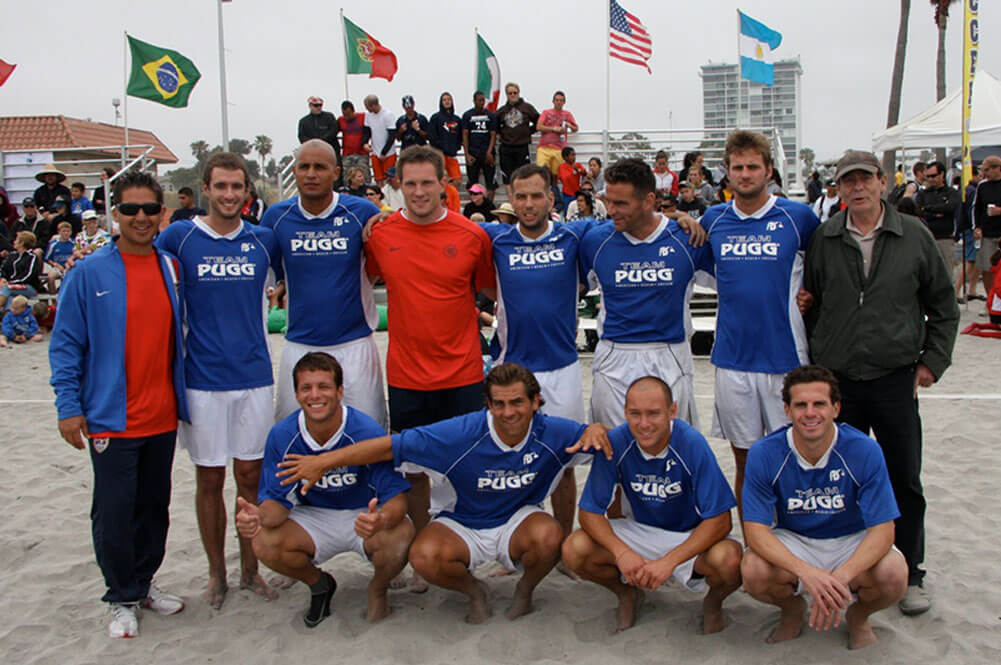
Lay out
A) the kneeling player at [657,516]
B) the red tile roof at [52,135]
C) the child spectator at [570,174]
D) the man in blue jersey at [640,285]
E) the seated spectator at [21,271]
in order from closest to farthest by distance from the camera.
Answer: the kneeling player at [657,516] < the man in blue jersey at [640,285] < the seated spectator at [21,271] < the child spectator at [570,174] < the red tile roof at [52,135]

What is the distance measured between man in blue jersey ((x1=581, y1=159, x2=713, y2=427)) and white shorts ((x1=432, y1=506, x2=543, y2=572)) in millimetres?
785

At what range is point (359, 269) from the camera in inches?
167

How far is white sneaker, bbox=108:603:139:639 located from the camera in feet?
12.0

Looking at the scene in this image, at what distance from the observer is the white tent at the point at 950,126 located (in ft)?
51.6

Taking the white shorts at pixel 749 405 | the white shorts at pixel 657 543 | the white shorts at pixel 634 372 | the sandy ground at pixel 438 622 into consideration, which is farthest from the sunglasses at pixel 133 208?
the white shorts at pixel 749 405

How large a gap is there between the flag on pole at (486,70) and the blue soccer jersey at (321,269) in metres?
14.5

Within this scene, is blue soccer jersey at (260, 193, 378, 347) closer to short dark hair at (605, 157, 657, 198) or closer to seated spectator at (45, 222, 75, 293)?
short dark hair at (605, 157, 657, 198)

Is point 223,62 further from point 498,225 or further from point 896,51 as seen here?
point 896,51

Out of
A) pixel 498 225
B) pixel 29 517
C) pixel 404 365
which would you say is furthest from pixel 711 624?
pixel 29 517

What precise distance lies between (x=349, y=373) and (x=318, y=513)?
724mm

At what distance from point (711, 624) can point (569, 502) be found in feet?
3.14

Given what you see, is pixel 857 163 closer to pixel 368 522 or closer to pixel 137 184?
pixel 368 522

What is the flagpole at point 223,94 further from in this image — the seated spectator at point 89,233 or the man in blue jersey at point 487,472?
the man in blue jersey at point 487,472

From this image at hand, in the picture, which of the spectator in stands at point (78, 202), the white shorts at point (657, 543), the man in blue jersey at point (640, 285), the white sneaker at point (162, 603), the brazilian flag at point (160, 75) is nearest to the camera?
the white shorts at point (657, 543)
